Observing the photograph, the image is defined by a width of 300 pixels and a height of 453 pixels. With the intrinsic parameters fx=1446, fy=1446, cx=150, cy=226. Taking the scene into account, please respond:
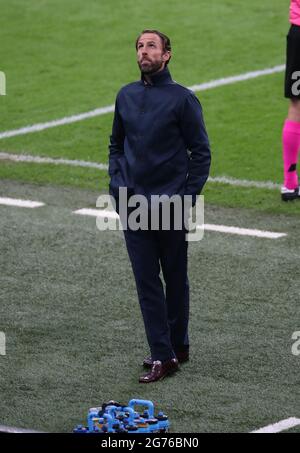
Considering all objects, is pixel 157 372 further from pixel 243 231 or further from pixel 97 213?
pixel 97 213

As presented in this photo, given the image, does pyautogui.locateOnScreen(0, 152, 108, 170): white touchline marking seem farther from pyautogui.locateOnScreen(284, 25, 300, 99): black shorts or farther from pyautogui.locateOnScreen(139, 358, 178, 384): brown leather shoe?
pyautogui.locateOnScreen(139, 358, 178, 384): brown leather shoe

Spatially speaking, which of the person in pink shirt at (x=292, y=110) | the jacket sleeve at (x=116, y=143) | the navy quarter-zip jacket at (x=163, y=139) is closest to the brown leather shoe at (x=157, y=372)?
the navy quarter-zip jacket at (x=163, y=139)

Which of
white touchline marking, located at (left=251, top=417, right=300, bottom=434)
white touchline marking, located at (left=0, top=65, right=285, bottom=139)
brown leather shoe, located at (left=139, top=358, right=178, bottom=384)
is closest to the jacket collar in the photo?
brown leather shoe, located at (left=139, top=358, right=178, bottom=384)

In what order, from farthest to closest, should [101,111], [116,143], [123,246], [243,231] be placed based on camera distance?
[101,111] → [243,231] → [123,246] → [116,143]

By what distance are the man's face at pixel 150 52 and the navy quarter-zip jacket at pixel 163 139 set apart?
2.8 inches

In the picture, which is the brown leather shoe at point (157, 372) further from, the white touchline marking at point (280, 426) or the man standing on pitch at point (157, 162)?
the white touchline marking at point (280, 426)

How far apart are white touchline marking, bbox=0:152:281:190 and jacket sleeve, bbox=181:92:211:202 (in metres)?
4.30

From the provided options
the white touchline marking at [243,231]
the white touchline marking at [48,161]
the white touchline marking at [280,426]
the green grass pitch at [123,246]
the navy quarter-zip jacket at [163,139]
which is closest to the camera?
the white touchline marking at [280,426]

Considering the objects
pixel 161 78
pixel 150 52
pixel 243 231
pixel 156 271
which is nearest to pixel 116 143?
pixel 161 78

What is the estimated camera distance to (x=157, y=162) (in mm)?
7652

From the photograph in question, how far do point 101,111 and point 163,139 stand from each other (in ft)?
23.0

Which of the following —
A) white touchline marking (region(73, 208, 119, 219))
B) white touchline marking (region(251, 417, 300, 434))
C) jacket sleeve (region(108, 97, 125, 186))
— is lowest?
white touchline marking (region(73, 208, 119, 219))

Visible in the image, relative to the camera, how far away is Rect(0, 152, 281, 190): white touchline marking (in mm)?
12000

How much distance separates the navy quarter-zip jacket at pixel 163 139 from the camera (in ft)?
25.0
